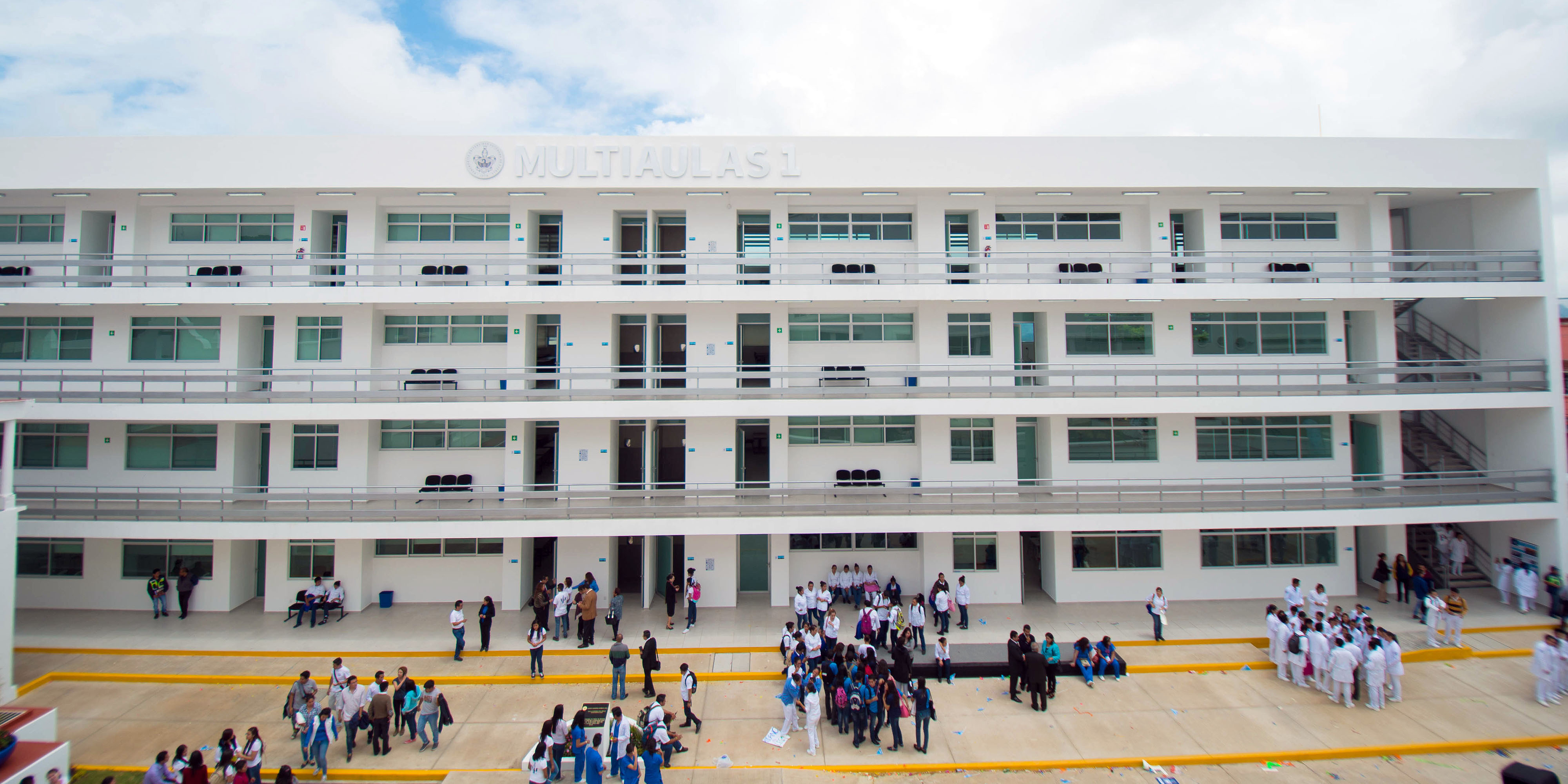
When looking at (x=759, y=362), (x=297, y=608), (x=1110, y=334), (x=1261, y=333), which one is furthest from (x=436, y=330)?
(x=1261, y=333)

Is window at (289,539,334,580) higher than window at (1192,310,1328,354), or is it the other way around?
window at (1192,310,1328,354)

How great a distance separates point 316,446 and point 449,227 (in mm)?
6631

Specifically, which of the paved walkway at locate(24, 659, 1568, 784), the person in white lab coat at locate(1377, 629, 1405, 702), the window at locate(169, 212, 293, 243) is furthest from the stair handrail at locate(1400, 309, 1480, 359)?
the window at locate(169, 212, 293, 243)

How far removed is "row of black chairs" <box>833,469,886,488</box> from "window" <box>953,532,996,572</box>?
2528 millimetres

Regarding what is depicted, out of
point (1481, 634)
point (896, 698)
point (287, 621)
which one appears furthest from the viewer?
point (287, 621)

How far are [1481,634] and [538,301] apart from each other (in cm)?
2308

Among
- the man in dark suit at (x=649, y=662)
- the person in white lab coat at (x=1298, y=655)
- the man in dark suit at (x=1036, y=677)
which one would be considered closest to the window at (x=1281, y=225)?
the person in white lab coat at (x=1298, y=655)

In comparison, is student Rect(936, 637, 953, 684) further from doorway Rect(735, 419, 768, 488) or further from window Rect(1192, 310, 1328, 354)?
window Rect(1192, 310, 1328, 354)

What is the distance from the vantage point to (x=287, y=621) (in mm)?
15695

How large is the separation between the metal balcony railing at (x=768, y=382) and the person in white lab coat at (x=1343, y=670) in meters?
6.24

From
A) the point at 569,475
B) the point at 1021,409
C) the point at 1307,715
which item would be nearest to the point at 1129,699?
the point at 1307,715

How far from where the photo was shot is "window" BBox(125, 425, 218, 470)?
16.5m

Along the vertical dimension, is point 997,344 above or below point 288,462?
above

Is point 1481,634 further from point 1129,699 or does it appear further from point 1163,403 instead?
point 1129,699
